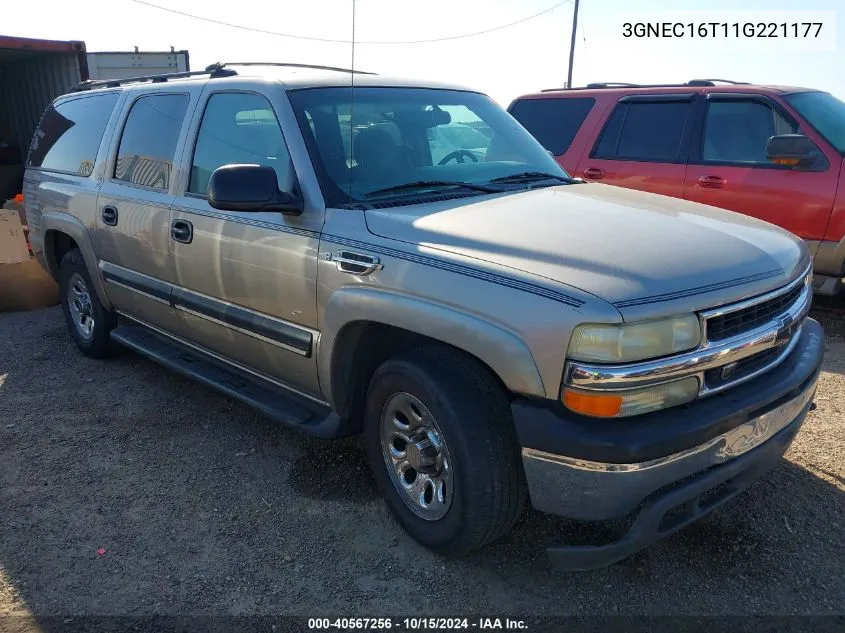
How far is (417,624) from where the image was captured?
2.54 meters

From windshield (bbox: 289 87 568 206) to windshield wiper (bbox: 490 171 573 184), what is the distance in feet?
0.07

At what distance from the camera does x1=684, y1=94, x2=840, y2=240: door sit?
217 inches

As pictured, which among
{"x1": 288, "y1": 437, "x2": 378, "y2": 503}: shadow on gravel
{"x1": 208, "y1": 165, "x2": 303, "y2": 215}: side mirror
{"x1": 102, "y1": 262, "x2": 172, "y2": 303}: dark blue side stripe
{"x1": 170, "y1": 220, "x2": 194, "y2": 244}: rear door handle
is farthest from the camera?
{"x1": 102, "y1": 262, "x2": 172, "y2": 303}: dark blue side stripe

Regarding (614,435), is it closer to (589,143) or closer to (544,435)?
(544,435)

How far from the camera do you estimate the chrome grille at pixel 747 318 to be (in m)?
2.38

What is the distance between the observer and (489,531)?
2.61 m

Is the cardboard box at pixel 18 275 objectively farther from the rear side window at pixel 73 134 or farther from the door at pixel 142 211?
the door at pixel 142 211

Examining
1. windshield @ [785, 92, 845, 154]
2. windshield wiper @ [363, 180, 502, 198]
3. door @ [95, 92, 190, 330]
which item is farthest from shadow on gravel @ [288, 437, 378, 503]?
windshield @ [785, 92, 845, 154]

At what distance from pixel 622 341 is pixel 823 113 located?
4892mm

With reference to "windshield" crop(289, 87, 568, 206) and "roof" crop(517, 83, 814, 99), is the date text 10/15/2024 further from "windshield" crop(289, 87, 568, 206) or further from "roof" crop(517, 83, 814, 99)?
"roof" crop(517, 83, 814, 99)

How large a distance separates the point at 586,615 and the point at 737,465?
767mm

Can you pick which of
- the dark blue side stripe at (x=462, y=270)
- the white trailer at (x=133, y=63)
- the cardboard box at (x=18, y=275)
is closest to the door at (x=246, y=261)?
the dark blue side stripe at (x=462, y=270)

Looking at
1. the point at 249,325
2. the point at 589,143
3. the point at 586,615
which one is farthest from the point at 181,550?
the point at 589,143

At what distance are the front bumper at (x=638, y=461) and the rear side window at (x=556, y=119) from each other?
187 inches
